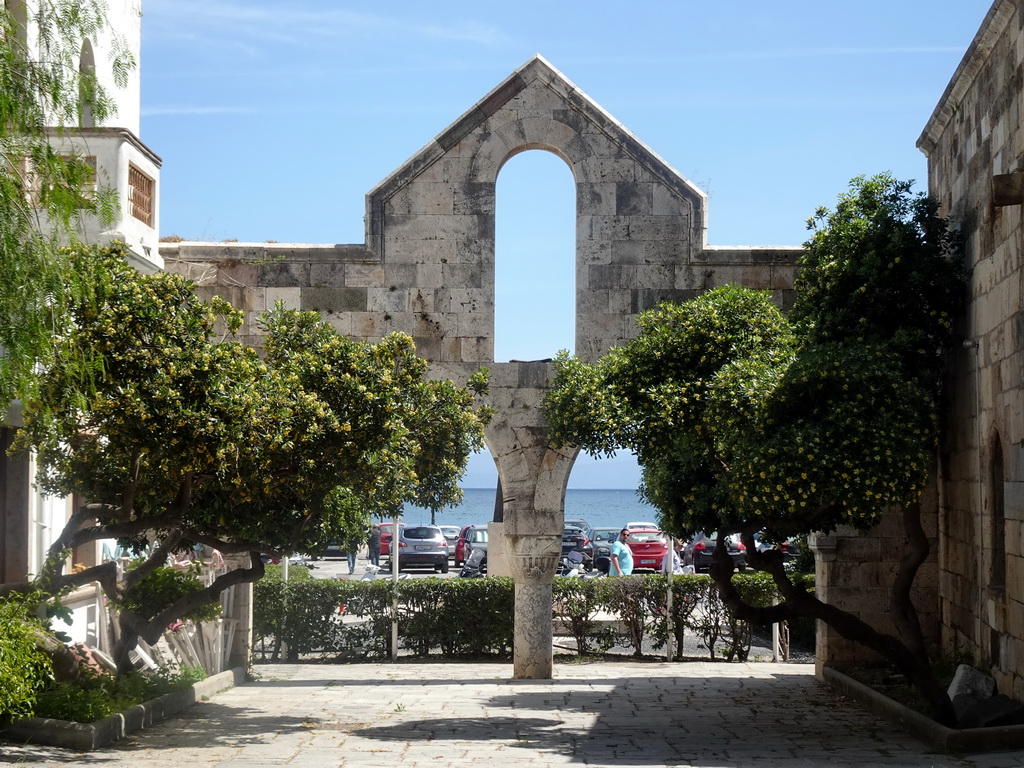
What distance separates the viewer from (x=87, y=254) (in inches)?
401

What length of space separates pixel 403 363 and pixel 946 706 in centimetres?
596

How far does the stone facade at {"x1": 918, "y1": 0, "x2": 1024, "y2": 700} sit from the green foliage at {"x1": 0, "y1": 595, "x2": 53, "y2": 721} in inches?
332

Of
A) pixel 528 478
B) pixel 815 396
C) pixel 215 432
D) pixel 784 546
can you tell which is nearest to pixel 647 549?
pixel 528 478

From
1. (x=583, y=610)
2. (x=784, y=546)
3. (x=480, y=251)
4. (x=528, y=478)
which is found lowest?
(x=583, y=610)

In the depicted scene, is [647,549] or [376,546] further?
[376,546]


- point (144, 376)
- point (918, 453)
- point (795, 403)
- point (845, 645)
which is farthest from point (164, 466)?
point (845, 645)

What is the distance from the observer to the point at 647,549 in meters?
35.4

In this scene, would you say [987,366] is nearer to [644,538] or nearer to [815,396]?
[815,396]

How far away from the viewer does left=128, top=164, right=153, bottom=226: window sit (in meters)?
14.2

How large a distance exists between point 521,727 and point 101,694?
3959 mm

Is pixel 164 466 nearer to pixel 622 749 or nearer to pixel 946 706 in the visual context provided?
pixel 622 749


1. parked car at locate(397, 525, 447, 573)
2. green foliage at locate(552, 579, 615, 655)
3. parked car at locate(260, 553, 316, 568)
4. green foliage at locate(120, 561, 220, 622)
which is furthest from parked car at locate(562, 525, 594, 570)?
green foliage at locate(120, 561, 220, 622)

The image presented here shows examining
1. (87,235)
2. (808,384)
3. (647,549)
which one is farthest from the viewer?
(647,549)

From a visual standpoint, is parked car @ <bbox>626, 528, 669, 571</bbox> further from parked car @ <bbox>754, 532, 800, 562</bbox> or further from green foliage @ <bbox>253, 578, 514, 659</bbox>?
green foliage @ <bbox>253, 578, 514, 659</bbox>
